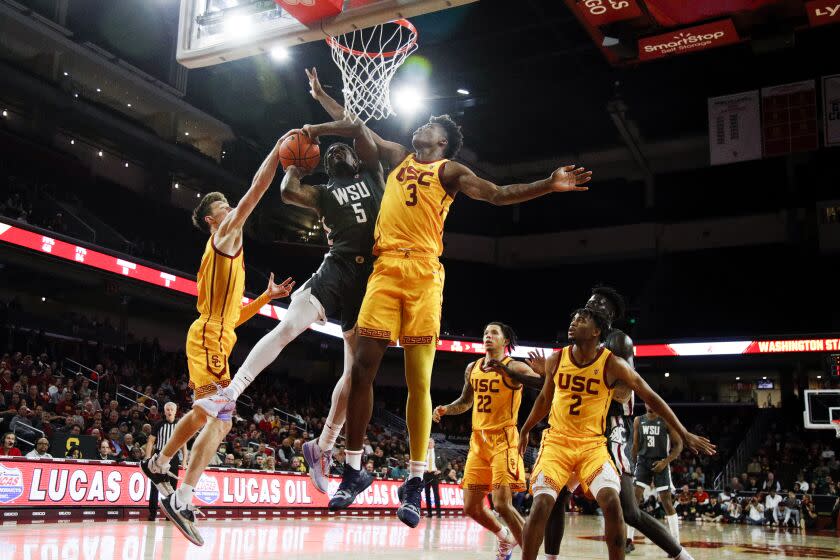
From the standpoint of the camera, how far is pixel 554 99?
23500 millimetres

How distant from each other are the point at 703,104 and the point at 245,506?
717 inches

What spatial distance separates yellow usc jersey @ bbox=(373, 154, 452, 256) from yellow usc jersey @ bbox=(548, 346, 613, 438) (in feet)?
7.21

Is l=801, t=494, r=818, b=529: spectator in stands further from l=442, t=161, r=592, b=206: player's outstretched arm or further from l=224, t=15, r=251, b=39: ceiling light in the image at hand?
l=224, t=15, r=251, b=39: ceiling light

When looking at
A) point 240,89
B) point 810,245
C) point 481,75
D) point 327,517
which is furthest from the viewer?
point 810,245

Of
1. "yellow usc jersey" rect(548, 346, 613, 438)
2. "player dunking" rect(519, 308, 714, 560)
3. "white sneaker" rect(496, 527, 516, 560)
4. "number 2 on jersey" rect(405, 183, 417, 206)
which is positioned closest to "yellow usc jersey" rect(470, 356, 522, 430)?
"white sneaker" rect(496, 527, 516, 560)

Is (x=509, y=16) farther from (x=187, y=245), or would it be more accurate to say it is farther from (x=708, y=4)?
(x=187, y=245)

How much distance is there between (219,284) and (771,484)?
19506 mm

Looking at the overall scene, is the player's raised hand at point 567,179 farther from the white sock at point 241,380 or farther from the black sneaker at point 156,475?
the black sneaker at point 156,475

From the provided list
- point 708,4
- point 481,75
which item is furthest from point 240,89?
point 708,4

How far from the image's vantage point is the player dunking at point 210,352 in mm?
5078

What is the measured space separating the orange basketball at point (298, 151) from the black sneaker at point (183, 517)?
7.53 feet

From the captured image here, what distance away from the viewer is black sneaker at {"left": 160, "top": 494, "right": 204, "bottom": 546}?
4.95m

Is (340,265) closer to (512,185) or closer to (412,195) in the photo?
(412,195)

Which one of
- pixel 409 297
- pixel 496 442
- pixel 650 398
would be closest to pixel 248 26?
pixel 409 297
